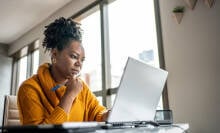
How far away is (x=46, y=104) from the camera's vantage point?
1.14 m

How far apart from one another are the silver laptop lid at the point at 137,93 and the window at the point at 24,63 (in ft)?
10.7

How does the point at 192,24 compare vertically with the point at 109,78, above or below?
above

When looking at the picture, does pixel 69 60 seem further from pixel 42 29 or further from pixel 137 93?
pixel 42 29

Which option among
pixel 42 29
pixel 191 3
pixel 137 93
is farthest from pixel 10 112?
pixel 42 29

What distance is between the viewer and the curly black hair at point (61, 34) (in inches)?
52.5

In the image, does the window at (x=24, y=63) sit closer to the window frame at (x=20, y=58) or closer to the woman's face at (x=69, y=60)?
the window frame at (x=20, y=58)

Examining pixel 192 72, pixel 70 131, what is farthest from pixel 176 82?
pixel 70 131

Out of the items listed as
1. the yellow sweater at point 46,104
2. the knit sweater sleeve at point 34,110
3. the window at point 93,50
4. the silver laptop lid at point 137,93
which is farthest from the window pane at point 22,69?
the silver laptop lid at point 137,93

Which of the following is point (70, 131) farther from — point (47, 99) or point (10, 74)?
point (10, 74)

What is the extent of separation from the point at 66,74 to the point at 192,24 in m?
1.08

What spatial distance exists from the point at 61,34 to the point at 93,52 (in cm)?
162

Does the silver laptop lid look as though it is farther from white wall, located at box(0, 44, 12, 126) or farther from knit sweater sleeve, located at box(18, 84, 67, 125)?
white wall, located at box(0, 44, 12, 126)

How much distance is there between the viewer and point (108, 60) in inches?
107

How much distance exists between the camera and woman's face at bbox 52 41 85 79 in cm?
127
